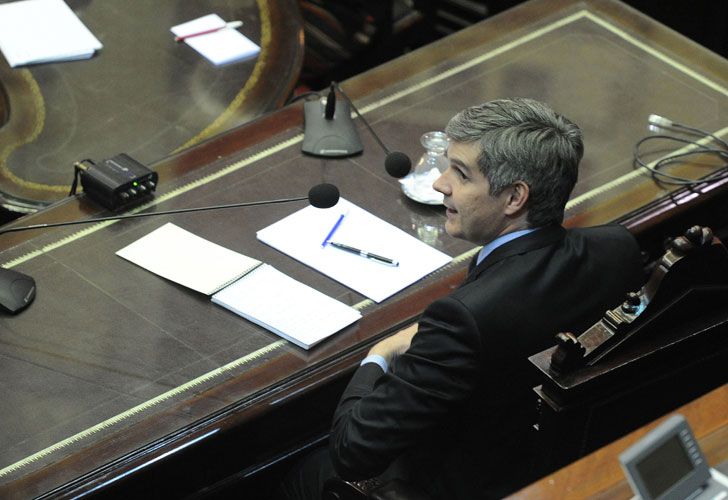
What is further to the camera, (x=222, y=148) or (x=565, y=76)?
(x=565, y=76)

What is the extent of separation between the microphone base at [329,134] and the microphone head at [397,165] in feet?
1.14

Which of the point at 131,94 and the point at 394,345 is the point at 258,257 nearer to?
the point at 394,345

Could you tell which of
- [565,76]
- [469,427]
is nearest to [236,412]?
[469,427]

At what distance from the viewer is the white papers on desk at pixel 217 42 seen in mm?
4281

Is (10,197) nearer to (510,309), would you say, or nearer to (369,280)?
(369,280)

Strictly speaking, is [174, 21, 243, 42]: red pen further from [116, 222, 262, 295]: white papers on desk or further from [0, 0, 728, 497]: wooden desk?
[116, 222, 262, 295]: white papers on desk

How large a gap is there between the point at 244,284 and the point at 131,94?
122 centimetres

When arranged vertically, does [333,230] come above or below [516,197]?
below

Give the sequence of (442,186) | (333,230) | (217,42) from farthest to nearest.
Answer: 1. (217,42)
2. (333,230)
3. (442,186)

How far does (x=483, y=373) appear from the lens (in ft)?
8.38

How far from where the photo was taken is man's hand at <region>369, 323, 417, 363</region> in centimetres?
284

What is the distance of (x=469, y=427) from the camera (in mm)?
2691

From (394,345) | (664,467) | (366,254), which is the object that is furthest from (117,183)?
(664,467)

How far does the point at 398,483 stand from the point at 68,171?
62.5 inches
